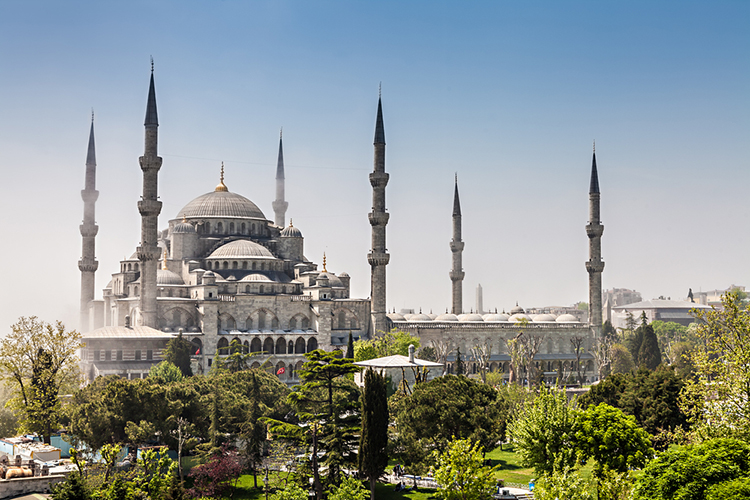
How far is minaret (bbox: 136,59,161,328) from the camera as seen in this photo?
166 feet

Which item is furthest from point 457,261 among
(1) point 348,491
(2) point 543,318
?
(1) point 348,491

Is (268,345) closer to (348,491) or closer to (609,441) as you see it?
(348,491)

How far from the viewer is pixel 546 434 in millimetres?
23000

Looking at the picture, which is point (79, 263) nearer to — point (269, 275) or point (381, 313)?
point (269, 275)

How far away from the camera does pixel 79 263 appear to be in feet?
193

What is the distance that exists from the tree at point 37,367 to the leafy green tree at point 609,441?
68.5 feet

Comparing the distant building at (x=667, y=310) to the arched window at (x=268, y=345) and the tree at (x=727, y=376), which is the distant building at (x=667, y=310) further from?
the tree at (x=727, y=376)

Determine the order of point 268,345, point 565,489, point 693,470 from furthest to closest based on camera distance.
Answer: point 268,345 < point 565,489 < point 693,470

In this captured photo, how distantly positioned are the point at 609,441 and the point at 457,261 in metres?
45.1

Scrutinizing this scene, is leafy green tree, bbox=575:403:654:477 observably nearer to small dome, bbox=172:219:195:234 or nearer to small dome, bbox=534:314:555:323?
small dome, bbox=172:219:195:234

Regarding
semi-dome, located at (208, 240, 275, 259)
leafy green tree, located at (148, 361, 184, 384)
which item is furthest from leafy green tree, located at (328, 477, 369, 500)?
semi-dome, located at (208, 240, 275, 259)

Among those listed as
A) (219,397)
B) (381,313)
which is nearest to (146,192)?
(381,313)

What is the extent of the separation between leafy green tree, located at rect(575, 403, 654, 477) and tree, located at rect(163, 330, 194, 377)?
27.3m

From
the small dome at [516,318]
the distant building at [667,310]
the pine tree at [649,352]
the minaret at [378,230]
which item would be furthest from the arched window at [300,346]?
the distant building at [667,310]
